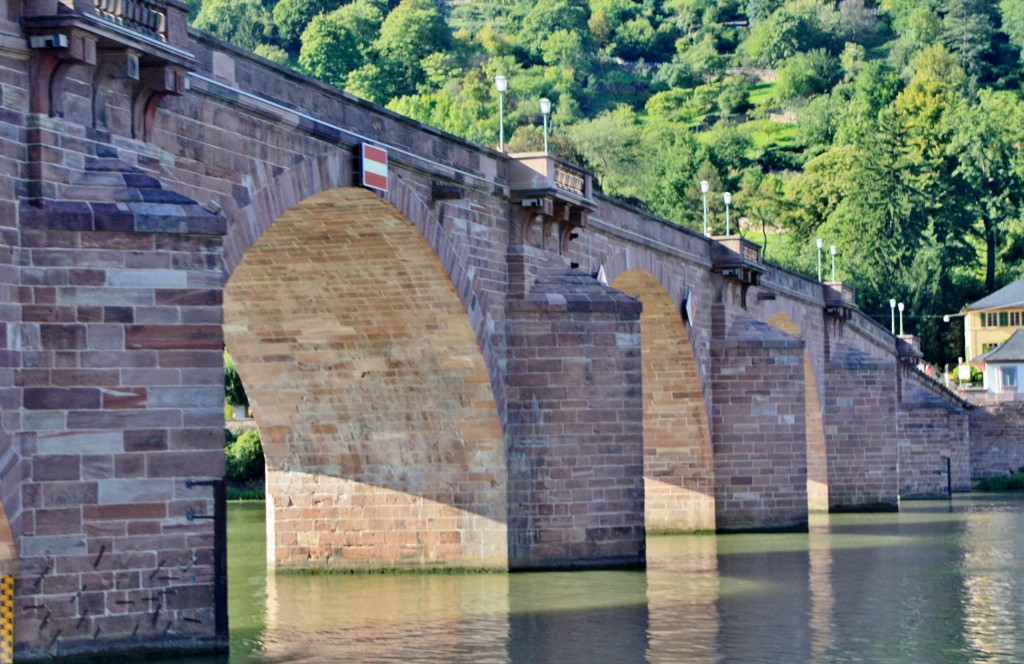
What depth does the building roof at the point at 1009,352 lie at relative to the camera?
80.1 m

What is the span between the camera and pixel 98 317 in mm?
15961

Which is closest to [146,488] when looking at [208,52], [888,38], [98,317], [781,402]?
[98,317]

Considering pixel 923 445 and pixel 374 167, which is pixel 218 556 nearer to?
pixel 374 167

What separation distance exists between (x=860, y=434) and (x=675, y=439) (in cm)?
1289

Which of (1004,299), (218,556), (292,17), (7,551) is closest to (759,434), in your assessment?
(218,556)

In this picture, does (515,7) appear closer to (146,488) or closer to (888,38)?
(888,38)

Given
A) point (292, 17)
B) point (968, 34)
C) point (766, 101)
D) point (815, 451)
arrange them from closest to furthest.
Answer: point (815, 451)
point (292, 17)
point (968, 34)
point (766, 101)

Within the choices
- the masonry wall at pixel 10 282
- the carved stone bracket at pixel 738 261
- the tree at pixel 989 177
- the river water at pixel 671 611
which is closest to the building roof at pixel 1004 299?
the tree at pixel 989 177

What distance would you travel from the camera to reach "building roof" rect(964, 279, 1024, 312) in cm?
8762

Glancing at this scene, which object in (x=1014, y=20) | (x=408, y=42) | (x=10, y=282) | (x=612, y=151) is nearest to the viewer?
(x=10, y=282)

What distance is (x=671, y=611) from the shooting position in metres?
21.6

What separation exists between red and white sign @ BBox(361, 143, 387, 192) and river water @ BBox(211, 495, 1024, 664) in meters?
5.10

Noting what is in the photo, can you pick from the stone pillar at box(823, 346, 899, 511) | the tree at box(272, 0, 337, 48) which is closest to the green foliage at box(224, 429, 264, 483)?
the stone pillar at box(823, 346, 899, 511)

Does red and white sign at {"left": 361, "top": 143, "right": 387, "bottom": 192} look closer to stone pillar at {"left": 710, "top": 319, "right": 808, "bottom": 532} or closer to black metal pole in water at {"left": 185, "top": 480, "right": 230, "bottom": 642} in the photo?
black metal pole in water at {"left": 185, "top": 480, "right": 230, "bottom": 642}
